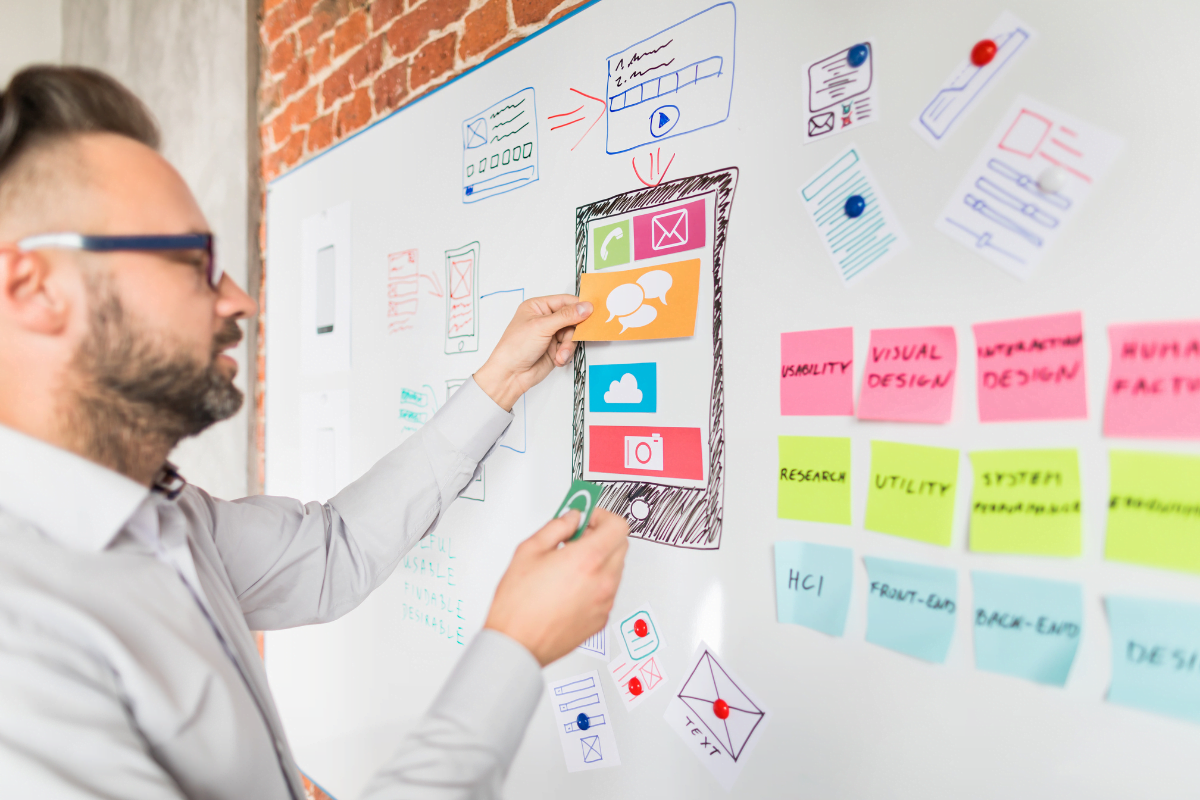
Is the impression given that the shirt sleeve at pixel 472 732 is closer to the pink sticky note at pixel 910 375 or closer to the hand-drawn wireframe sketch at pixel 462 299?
the pink sticky note at pixel 910 375

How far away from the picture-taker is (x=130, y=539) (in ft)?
2.35

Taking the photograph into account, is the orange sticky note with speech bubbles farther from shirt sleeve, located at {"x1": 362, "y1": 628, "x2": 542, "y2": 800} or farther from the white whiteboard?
shirt sleeve, located at {"x1": 362, "y1": 628, "x2": 542, "y2": 800}

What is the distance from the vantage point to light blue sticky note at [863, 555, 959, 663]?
649mm

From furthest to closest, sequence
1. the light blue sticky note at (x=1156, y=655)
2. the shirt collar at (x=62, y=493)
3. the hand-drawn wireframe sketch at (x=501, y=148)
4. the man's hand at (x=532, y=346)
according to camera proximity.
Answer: the hand-drawn wireframe sketch at (x=501, y=148), the man's hand at (x=532, y=346), the shirt collar at (x=62, y=493), the light blue sticky note at (x=1156, y=655)

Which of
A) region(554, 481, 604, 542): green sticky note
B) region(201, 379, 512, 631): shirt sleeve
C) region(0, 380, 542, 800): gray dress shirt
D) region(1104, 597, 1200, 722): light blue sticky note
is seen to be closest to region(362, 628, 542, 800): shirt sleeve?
region(0, 380, 542, 800): gray dress shirt

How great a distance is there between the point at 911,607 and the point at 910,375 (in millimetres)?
250

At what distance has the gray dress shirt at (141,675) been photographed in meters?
0.54

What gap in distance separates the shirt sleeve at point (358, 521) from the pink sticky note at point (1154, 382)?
78 cm

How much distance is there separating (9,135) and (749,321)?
873 millimetres

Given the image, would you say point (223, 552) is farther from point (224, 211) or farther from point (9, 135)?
point (224, 211)

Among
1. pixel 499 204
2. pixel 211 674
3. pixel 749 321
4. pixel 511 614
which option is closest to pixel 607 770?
pixel 511 614

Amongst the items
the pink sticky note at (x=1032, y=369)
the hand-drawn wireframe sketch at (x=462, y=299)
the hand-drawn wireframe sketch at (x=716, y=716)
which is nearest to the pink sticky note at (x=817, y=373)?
the pink sticky note at (x=1032, y=369)

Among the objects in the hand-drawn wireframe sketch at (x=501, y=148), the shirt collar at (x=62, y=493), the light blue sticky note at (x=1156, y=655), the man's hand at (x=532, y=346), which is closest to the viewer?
the light blue sticky note at (x=1156, y=655)

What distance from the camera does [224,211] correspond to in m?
2.03
